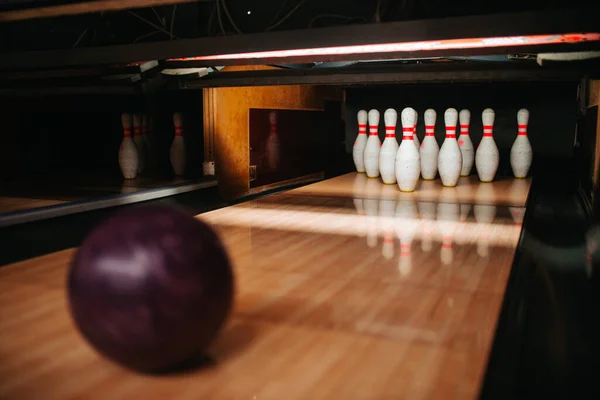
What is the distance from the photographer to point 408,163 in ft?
9.89

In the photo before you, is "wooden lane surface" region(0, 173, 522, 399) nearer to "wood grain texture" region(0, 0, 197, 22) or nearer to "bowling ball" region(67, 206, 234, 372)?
"bowling ball" region(67, 206, 234, 372)

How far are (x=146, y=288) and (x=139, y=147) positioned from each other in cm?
295

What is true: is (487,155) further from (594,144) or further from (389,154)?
(594,144)

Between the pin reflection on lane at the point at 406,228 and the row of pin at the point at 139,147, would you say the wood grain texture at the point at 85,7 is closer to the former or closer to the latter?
the pin reflection on lane at the point at 406,228

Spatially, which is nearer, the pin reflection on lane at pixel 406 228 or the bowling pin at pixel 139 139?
the pin reflection on lane at pixel 406 228

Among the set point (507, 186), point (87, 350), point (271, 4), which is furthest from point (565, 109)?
point (87, 350)

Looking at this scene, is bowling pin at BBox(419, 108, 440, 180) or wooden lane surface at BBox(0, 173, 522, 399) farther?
bowling pin at BBox(419, 108, 440, 180)

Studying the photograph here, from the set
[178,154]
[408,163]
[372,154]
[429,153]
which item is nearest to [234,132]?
[178,154]

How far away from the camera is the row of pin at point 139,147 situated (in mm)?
3289

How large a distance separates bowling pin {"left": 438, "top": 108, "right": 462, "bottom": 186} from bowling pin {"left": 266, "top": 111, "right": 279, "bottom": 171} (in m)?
1.09

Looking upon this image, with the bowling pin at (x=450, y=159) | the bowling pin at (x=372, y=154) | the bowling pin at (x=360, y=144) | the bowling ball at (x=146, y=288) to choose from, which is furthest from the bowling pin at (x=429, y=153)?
the bowling ball at (x=146, y=288)

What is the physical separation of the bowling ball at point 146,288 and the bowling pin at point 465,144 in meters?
2.92

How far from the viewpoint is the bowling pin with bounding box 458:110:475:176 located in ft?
11.4

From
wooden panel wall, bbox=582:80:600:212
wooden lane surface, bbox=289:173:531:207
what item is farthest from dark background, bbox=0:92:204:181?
wooden panel wall, bbox=582:80:600:212
